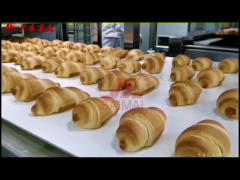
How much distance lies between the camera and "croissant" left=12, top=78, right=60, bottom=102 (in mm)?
983

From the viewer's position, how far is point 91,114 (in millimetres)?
760

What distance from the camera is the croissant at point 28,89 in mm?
983

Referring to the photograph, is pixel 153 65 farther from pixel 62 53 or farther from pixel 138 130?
pixel 138 130

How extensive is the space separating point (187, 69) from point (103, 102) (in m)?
0.56

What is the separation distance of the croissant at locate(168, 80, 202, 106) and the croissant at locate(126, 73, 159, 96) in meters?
0.14

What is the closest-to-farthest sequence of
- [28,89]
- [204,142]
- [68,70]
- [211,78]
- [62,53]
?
[204,142] < [28,89] < [211,78] < [68,70] < [62,53]

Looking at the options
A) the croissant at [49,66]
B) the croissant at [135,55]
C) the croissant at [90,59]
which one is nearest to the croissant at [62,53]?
the croissant at [90,59]

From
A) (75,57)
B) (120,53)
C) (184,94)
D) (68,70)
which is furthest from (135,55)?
(184,94)

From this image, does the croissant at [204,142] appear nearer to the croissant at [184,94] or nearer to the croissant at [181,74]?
the croissant at [184,94]

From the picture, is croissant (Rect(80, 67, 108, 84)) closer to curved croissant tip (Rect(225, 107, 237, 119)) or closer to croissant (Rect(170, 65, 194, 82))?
croissant (Rect(170, 65, 194, 82))

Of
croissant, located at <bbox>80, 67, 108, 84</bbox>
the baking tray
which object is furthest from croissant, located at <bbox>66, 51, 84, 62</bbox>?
the baking tray

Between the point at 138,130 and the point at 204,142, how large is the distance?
6.4 inches
